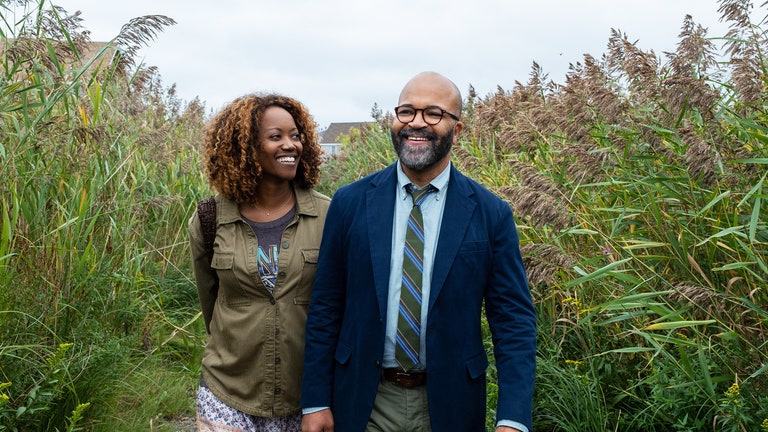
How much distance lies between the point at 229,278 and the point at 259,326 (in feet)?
0.78

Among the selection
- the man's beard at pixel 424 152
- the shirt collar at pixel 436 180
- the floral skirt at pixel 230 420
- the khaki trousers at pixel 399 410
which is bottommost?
the floral skirt at pixel 230 420

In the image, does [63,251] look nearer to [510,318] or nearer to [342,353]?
[342,353]

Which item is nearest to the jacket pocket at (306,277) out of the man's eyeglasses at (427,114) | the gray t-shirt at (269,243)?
the gray t-shirt at (269,243)

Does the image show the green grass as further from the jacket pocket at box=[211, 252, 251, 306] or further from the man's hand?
the man's hand

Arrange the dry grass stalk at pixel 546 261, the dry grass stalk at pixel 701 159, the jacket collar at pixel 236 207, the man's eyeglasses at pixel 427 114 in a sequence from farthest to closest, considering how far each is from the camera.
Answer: the dry grass stalk at pixel 546 261
the dry grass stalk at pixel 701 159
the jacket collar at pixel 236 207
the man's eyeglasses at pixel 427 114

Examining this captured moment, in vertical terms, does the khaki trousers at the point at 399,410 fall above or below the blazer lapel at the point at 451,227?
below

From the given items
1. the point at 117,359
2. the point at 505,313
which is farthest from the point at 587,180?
the point at 117,359

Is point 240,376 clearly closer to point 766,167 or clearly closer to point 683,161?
point 683,161

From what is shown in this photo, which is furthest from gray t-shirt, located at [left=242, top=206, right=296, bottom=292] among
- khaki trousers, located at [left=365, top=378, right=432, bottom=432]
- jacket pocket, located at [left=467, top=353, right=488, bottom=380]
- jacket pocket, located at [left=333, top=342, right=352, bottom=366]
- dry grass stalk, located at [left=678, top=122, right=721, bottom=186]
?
dry grass stalk, located at [left=678, top=122, right=721, bottom=186]

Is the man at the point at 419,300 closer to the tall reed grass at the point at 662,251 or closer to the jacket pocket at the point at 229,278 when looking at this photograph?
the jacket pocket at the point at 229,278

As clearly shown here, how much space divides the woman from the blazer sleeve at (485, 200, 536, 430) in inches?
29.9

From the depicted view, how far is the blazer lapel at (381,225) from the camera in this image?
2.85 meters

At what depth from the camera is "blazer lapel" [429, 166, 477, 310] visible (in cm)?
283

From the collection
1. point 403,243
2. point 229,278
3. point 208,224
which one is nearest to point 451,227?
point 403,243
